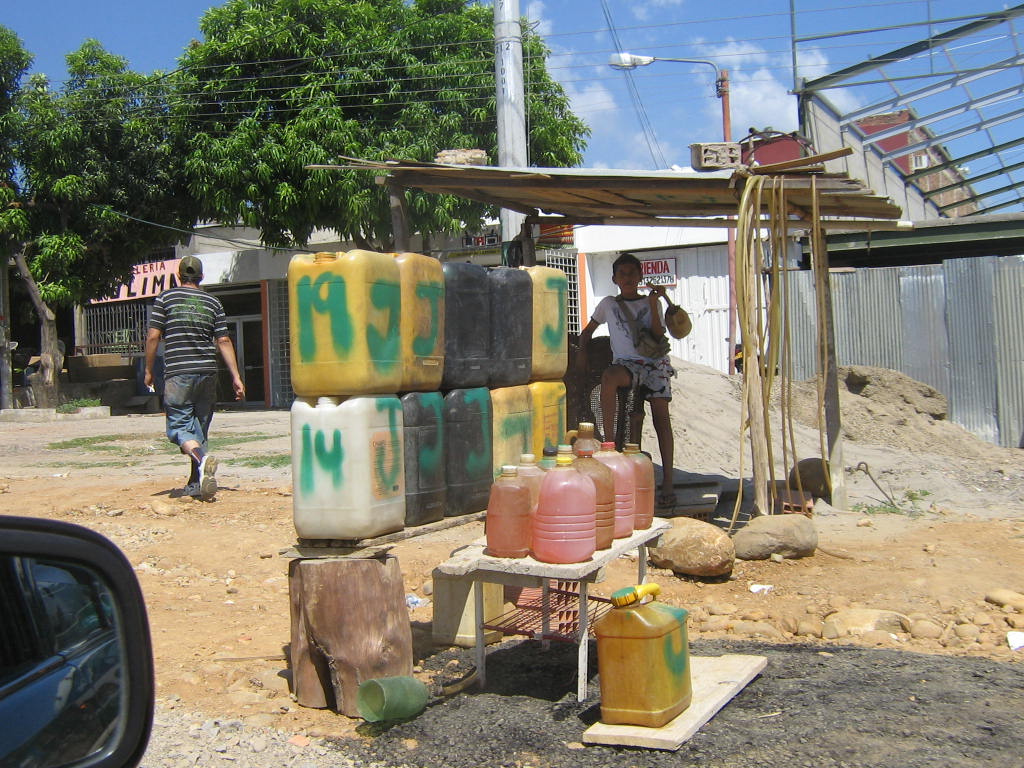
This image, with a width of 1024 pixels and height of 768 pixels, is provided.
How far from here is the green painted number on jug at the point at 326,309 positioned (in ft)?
12.5

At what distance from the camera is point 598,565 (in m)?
3.74

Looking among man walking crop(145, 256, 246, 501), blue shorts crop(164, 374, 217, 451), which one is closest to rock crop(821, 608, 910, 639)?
man walking crop(145, 256, 246, 501)

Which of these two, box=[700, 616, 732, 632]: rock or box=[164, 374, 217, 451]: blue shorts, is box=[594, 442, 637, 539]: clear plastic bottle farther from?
box=[164, 374, 217, 451]: blue shorts

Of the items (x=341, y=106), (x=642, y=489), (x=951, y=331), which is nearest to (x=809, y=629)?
(x=642, y=489)

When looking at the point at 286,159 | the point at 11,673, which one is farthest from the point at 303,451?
the point at 286,159

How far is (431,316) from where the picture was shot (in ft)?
14.1

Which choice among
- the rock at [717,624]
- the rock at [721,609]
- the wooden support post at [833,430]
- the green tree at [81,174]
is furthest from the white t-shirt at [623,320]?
the green tree at [81,174]

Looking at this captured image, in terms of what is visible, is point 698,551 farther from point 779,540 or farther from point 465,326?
point 465,326

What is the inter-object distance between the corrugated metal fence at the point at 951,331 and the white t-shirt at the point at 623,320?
6.32 meters

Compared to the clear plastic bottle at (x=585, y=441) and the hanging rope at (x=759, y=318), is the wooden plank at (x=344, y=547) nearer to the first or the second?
the clear plastic bottle at (x=585, y=441)

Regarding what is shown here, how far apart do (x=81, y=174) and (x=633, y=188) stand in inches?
606

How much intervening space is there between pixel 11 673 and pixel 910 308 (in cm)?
1241

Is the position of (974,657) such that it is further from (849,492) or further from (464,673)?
(849,492)

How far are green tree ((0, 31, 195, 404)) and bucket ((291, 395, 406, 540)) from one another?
638 inches
